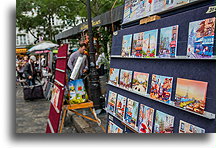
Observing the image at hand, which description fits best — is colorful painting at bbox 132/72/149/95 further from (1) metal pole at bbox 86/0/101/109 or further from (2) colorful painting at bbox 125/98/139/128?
(1) metal pole at bbox 86/0/101/109

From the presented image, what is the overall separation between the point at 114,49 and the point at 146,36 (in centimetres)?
64

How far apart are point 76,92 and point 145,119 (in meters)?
1.75

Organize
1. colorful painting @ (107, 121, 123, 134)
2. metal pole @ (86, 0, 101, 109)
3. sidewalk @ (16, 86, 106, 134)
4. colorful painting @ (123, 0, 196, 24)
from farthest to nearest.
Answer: metal pole @ (86, 0, 101, 109)
sidewalk @ (16, 86, 106, 134)
colorful painting @ (107, 121, 123, 134)
colorful painting @ (123, 0, 196, 24)

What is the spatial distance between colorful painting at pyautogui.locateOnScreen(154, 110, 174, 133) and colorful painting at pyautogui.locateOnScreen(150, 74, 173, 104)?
0.12 m

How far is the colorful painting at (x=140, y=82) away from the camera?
6.04 feet

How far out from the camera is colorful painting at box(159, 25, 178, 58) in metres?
1.54

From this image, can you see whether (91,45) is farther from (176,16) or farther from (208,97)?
(208,97)

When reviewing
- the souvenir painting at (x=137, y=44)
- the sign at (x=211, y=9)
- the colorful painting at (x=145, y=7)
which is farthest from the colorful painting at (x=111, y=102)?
the sign at (x=211, y=9)

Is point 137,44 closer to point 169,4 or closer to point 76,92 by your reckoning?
point 169,4

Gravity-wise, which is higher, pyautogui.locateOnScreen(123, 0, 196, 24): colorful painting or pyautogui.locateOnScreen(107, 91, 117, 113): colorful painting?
pyautogui.locateOnScreen(123, 0, 196, 24): colorful painting

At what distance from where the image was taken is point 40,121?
475cm

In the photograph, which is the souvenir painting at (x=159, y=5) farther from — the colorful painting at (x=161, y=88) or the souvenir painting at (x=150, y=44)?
the colorful painting at (x=161, y=88)

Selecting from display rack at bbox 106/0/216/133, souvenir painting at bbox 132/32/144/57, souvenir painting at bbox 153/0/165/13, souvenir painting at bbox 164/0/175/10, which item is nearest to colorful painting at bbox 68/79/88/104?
display rack at bbox 106/0/216/133

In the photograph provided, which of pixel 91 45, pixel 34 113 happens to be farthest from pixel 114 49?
pixel 34 113
